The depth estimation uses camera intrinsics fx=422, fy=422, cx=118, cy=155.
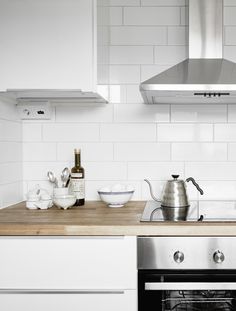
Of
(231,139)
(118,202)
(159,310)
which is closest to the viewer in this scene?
(159,310)

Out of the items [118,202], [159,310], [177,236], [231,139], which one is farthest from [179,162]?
[159,310]

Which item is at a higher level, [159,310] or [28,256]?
[28,256]

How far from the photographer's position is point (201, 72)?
205 centimetres

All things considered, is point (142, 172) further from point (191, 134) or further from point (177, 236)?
point (177, 236)

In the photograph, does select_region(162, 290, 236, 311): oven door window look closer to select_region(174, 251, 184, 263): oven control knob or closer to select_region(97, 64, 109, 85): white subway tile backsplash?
select_region(174, 251, 184, 263): oven control knob

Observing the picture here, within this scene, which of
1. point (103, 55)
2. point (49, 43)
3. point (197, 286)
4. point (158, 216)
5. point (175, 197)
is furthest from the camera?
point (103, 55)

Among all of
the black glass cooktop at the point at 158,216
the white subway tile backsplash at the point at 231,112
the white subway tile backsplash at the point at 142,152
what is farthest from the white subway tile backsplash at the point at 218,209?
the white subway tile backsplash at the point at 231,112

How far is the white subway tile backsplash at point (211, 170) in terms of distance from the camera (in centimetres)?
241

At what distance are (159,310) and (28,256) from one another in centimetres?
57

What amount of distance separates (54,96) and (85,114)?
247 millimetres

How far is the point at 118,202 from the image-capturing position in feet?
7.14

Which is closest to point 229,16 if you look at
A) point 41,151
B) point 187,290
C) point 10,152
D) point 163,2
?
→ point 163,2

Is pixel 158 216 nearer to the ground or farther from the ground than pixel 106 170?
nearer to the ground

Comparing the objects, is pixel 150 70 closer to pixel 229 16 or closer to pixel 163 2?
pixel 163 2
